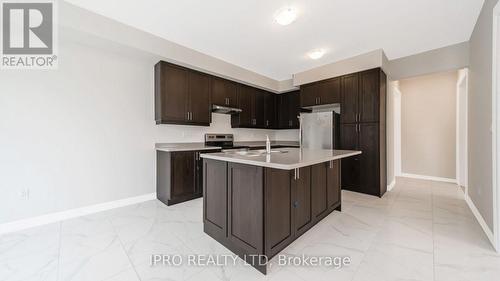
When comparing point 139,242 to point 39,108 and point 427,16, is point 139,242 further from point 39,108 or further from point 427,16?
point 427,16

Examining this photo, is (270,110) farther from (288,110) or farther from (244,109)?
(244,109)

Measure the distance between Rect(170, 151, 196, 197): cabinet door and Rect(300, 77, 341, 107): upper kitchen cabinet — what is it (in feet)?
9.40

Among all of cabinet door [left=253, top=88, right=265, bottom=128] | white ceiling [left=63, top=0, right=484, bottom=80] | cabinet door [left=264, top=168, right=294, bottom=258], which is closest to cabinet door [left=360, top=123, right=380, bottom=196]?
white ceiling [left=63, top=0, right=484, bottom=80]

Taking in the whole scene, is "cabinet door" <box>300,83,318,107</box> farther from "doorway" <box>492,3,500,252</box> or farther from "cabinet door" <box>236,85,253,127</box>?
"doorway" <box>492,3,500,252</box>

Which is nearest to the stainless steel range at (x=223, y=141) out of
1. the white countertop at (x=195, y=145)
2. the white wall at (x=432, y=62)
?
the white countertop at (x=195, y=145)

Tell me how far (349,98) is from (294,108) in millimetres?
1725

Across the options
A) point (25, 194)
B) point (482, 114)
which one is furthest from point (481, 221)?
point (25, 194)

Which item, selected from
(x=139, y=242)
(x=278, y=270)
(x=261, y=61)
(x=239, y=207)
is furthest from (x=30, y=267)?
(x=261, y=61)

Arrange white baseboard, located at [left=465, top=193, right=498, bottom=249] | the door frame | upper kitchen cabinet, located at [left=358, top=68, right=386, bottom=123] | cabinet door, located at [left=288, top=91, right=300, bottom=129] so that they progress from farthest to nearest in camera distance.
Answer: cabinet door, located at [left=288, top=91, right=300, bottom=129], upper kitchen cabinet, located at [left=358, top=68, right=386, bottom=123], white baseboard, located at [left=465, top=193, right=498, bottom=249], the door frame

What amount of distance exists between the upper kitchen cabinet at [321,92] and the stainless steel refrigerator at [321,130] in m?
0.31

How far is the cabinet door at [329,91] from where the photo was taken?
4045mm

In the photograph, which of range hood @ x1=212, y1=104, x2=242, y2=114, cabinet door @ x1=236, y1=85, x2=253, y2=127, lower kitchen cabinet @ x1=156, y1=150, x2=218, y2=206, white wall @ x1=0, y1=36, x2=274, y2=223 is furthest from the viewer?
cabinet door @ x1=236, y1=85, x2=253, y2=127

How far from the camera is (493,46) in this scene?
1.97m

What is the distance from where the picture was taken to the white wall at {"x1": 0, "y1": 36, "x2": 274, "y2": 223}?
238cm
